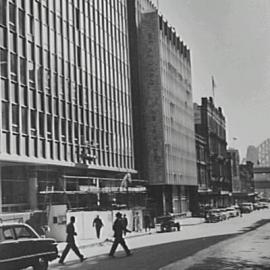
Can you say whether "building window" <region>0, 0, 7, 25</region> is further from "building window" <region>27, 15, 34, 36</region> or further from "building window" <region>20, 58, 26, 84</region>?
"building window" <region>27, 15, 34, 36</region>

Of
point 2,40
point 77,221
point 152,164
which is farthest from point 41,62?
point 152,164

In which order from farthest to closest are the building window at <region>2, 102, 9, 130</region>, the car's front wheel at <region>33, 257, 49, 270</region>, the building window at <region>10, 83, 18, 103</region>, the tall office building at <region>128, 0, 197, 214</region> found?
1. the tall office building at <region>128, 0, 197, 214</region>
2. the building window at <region>10, 83, 18, 103</region>
3. the building window at <region>2, 102, 9, 130</region>
4. the car's front wheel at <region>33, 257, 49, 270</region>

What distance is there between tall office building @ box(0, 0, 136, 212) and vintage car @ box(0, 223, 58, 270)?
58.8 feet

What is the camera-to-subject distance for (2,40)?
35.7 meters

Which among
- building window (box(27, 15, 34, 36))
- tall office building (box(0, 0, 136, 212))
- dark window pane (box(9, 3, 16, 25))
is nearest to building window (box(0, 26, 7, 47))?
tall office building (box(0, 0, 136, 212))

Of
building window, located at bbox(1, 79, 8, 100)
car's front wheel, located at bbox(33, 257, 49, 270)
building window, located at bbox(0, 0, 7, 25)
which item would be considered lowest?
car's front wheel, located at bbox(33, 257, 49, 270)

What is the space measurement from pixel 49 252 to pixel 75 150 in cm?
2901

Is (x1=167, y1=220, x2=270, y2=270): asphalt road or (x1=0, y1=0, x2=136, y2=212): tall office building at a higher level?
(x1=0, y1=0, x2=136, y2=212): tall office building

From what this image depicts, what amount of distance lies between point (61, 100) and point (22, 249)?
28.6 metres

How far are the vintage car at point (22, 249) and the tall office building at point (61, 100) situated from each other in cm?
1792

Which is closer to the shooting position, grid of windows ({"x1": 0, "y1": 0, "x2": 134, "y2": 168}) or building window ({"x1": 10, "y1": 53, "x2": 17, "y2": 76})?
building window ({"x1": 10, "y1": 53, "x2": 17, "y2": 76})

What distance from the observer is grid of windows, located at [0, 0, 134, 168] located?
37.0 m

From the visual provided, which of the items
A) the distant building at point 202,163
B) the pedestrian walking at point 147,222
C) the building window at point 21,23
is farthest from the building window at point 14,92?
the distant building at point 202,163

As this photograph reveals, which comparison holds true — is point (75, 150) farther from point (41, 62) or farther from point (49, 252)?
point (49, 252)
